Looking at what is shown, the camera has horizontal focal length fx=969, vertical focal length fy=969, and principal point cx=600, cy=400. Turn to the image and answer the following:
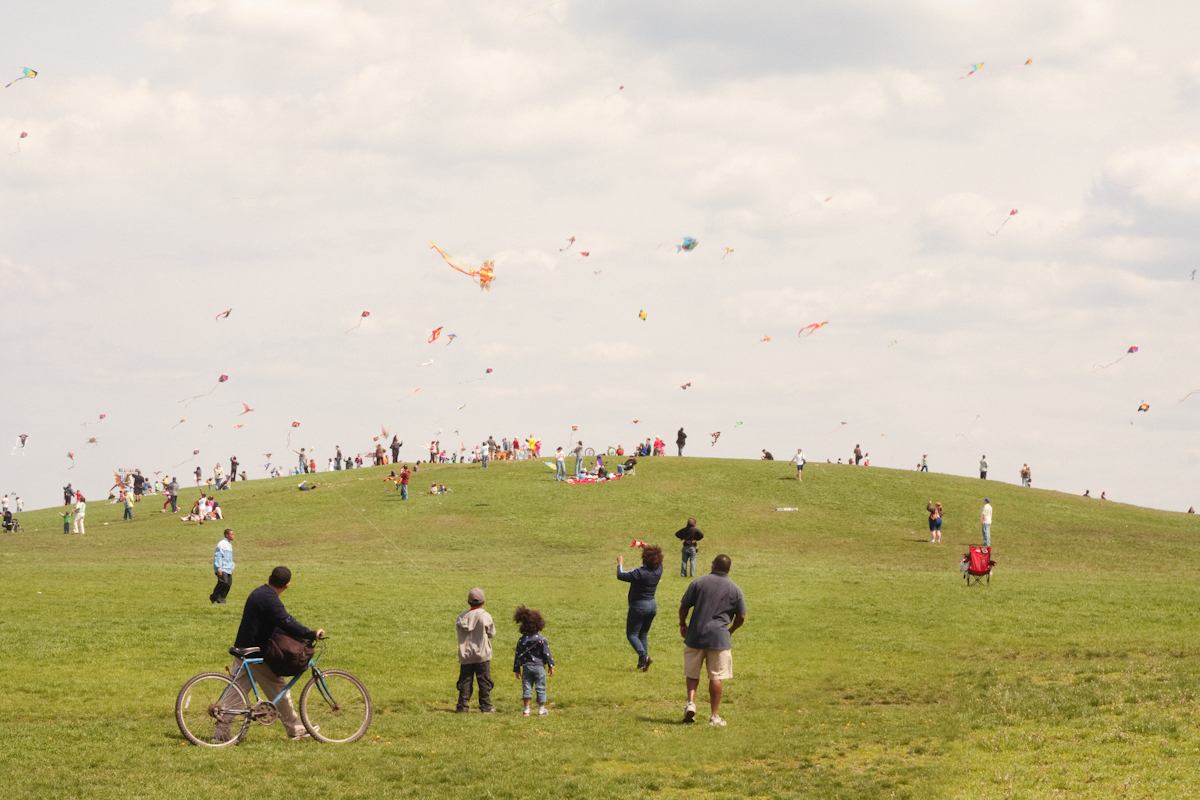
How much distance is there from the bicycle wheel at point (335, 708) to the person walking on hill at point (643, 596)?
228 inches

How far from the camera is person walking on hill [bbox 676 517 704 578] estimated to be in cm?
3055

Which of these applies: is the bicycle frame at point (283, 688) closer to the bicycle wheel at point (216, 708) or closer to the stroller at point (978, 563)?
the bicycle wheel at point (216, 708)

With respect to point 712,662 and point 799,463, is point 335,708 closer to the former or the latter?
point 712,662

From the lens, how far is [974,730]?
13.7m

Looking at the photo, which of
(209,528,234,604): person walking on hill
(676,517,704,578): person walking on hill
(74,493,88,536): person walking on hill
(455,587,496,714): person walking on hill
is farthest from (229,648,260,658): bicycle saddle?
(74,493,88,536): person walking on hill

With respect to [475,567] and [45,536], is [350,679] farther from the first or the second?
[45,536]

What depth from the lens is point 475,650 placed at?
48.5ft

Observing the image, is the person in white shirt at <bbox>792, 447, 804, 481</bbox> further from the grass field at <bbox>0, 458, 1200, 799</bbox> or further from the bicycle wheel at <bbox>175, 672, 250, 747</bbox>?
the bicycle wheel at <bbox>175, 672, 250, 747</bbox>

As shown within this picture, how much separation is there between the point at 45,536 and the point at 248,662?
44.4 meters

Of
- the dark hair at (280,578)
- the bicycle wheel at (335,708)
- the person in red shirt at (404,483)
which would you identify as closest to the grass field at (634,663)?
the bicycle wheel at (335,708)

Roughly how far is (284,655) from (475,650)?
3408 mm

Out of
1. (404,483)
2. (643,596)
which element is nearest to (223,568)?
(643,596)

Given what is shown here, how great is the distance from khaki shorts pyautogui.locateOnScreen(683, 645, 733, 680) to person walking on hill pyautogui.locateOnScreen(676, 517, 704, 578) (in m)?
15.4

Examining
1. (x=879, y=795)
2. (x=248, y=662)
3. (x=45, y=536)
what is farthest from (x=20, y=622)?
(x=45, y=536)
